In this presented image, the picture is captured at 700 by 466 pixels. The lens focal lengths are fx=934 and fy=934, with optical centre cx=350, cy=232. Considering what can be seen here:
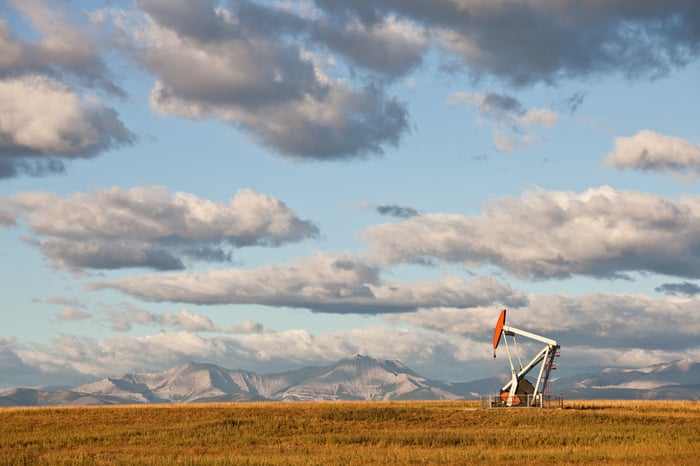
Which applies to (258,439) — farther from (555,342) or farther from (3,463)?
(555,342)

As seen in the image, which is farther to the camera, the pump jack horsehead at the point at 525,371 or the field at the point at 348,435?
the pump jack horsehead at the point at 525,371

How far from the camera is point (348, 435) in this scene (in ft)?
268

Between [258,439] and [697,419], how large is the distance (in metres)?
45.9

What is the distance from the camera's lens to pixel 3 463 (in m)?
62.4

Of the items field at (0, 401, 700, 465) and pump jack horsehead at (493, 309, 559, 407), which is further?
pump jack horsehead at (493, 309, 559, 407)

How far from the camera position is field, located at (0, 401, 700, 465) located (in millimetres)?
64000

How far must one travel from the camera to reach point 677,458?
2413 inches

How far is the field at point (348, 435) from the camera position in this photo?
64000mm

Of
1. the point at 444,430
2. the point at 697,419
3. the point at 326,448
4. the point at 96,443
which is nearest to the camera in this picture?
the point at 326,448

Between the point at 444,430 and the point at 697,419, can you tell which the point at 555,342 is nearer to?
the point at 697,419

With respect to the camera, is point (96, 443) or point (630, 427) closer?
point (96, 443)

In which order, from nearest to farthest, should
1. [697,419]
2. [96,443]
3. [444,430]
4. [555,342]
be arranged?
[96,443]
[444,430]
[697,419]
[555,342]

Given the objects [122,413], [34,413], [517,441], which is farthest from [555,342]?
[34,413]

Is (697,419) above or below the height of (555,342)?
below
